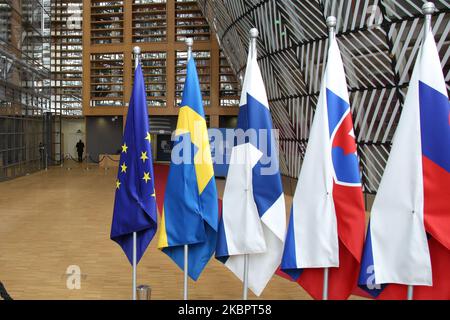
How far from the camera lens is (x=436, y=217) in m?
3.01

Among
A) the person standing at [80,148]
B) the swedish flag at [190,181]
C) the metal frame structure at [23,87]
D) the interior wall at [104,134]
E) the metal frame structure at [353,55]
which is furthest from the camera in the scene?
the interior wall at [104,134]

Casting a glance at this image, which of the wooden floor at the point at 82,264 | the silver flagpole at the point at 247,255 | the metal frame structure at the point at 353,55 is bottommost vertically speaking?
the wooden floor at the point at 82,264

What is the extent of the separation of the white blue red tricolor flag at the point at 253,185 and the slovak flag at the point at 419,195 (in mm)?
871

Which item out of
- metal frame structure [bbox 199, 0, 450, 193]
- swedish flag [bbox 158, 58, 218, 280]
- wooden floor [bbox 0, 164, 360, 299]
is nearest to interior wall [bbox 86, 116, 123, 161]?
metal frame structure [bbox 199, 0, 450, 193]

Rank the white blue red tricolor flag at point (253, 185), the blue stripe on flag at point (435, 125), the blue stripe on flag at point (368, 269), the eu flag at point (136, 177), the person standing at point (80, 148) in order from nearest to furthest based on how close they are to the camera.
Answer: the blue stripe on flag at point (435, 125) < the blue stripe on flag at point (368, 269) < the white blue red tricolor flag at point (253, 185) < the eu flag at point (136, 177) < the person standing at point (80, 148)

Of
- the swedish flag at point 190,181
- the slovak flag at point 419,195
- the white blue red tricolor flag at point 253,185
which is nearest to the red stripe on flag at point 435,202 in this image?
the slovak flag at point 419,195

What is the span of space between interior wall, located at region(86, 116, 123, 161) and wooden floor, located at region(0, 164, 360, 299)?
18.7m

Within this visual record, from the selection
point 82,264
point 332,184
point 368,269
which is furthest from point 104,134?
Answer: point 368,269

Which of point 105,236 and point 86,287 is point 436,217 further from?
point 105,236

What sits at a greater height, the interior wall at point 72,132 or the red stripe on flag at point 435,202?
the interior wall at point 72,132

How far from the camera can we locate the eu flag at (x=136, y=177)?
12.9 feet

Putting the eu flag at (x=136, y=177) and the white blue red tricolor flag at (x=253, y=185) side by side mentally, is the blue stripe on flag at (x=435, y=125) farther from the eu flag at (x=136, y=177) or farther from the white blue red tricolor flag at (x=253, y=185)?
the eu flag at (x=136, y=177)

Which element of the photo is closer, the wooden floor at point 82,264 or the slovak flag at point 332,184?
the slovak flag at point 332,184
